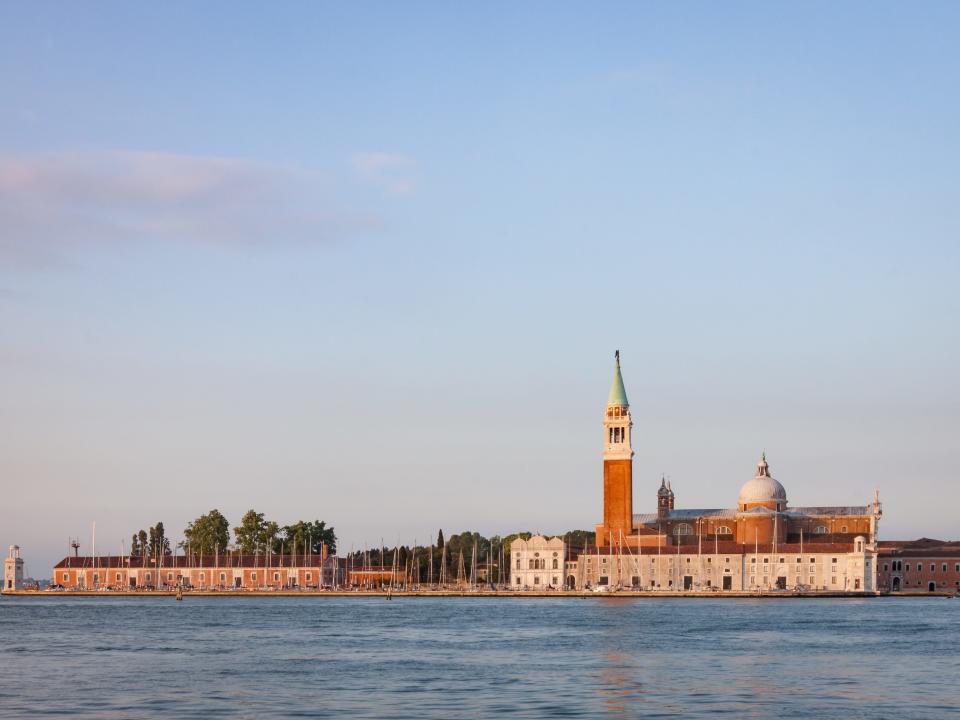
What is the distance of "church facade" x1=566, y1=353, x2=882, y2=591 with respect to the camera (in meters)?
140

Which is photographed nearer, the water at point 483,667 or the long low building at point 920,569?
the water at point 483,667

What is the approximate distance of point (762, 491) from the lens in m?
147

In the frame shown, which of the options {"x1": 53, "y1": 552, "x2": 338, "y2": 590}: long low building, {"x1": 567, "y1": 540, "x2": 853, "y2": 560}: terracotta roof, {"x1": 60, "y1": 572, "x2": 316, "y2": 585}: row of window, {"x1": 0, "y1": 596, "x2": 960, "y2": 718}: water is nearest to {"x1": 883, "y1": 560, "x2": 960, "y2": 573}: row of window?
{"x1": 567, "y1": 540, "x2": 853, "y2": 560}: terracotta roof

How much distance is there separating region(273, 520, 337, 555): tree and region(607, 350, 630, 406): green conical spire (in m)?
35.5

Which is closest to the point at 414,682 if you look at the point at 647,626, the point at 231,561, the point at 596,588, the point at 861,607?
the point at 647,626

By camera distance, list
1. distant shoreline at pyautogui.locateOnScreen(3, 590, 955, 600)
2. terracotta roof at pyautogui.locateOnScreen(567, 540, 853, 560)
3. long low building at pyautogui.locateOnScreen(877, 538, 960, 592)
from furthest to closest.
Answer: long low building at pyautogui.locateOnScreen(877, 538, 960, 592)
terracotta roof at pyautogui.locateOnScreen(567, 540, 853, 560)
distant shoreline at pyautogui.locateOnScreen(3, 590, 955, 600)

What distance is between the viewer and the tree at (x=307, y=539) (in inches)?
6314

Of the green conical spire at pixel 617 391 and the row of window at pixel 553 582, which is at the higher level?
the green conical spire at pixel 617 391

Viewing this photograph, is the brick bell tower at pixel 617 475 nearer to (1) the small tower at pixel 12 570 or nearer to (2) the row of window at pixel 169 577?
(2) the row of window at pixel 169 577

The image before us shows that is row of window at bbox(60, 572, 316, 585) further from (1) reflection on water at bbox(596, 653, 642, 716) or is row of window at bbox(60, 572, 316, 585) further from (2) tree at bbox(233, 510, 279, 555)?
(1) reflection on water at bbox(596, 653, 642, 716)

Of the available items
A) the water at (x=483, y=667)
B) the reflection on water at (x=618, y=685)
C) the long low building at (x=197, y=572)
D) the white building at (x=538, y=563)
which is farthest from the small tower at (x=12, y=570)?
the reflection on water at (x=618, y=685)

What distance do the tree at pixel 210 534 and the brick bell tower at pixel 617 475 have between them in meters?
43.6

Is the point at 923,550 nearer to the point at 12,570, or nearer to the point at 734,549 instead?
the point at 734,549

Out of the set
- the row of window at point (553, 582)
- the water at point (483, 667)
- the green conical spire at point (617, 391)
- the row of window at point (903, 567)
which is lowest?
the row of window at point (553, 582)
